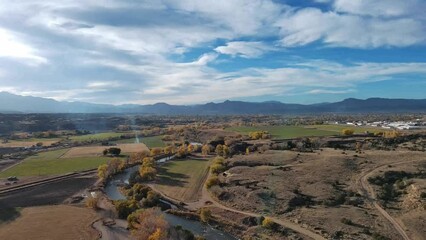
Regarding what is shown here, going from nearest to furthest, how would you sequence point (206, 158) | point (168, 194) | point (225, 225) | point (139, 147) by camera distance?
1. point (225, 225)
2. point (168, 194)
3. point (206, 158)
4. point (139, 147)

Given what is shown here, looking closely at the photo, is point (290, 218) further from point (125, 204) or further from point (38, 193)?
point (38, 193)

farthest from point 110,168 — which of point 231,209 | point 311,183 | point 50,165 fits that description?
point 311,183

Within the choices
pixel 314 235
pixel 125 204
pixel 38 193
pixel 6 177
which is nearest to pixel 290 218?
pixel 314 235

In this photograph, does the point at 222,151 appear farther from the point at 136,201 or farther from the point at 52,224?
the point at 52,224

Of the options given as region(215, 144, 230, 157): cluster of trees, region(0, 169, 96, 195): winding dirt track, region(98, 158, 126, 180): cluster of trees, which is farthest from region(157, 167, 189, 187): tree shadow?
region(215, 144, 230, 157): cluster of trees

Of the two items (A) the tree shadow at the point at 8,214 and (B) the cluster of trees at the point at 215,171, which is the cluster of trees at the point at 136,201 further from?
(A) the tree shadow at the point at 8,214

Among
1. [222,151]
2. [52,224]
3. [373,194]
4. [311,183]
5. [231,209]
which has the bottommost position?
[52,224]
